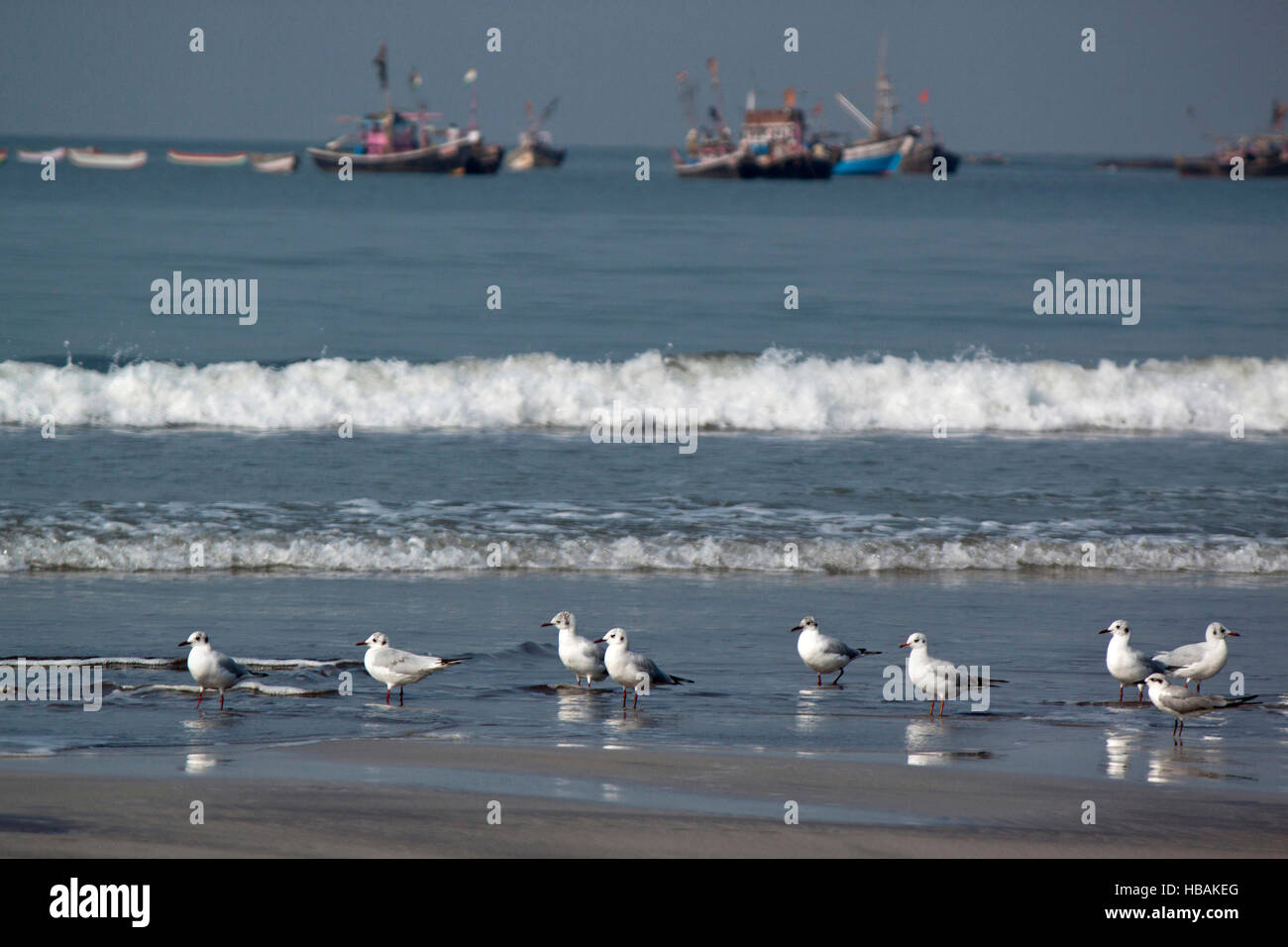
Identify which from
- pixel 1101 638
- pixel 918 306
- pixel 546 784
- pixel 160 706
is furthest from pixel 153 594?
pixel 918 306

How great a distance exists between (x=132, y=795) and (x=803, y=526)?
8.74 meters

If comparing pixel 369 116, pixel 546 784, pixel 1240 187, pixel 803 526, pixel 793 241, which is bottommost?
pixel 546 784

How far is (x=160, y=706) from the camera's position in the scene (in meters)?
8.91

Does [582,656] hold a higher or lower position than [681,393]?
lower

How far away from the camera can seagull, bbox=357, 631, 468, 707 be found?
9164mm

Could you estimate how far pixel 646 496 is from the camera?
1586 cm

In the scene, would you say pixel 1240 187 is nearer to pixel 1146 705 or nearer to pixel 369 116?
pixel 369 116

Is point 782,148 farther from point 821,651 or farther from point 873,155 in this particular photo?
point 821,651

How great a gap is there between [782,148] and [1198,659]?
120 meters

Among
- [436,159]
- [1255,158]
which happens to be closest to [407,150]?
[436,159]

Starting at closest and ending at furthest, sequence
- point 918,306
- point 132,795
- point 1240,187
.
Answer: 1. point 132,795
2. point 918,306
3. point 1240,187

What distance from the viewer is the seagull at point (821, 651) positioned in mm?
9742

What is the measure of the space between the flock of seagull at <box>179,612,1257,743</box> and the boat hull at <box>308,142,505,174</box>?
11380 cm

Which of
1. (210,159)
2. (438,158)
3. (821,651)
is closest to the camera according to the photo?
(821,651)
